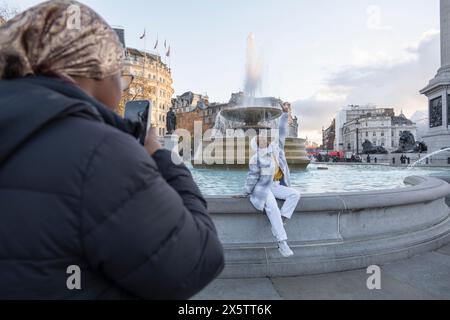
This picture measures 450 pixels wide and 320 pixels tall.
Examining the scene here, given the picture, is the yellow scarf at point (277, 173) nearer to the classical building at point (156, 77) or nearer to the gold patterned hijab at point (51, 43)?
the gold patterned hijab at point (51, 43)

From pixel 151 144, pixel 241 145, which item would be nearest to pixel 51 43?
pixel 151 144

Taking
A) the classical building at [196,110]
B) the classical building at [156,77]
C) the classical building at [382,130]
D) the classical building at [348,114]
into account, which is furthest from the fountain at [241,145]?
the classical building at [348,114]

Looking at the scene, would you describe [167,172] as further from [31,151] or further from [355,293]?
[355,293]

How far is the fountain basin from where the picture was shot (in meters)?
4.07

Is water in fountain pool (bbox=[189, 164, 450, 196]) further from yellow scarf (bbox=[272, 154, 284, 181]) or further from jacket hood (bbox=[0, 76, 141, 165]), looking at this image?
jacket hood (bbox=[0, 76, 141, 165])

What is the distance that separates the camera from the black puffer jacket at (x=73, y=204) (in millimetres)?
945

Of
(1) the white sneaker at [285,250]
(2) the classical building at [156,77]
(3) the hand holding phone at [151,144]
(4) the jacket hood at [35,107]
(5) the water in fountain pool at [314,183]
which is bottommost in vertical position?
(1) the white sneaker at [285,250]

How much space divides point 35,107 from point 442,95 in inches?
1491

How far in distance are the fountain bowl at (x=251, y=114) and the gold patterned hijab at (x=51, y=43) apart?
16.1 metres

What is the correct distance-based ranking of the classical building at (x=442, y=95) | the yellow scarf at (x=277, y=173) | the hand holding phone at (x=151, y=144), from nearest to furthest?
the hand holding phone at (x=151, y=144) → the yellow scarf at (x=277, y=173) → the classical building at (x=442, y=95)

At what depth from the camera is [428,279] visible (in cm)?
391

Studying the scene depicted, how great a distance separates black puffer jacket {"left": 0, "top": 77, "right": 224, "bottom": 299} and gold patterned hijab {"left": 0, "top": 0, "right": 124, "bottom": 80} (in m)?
0.10
